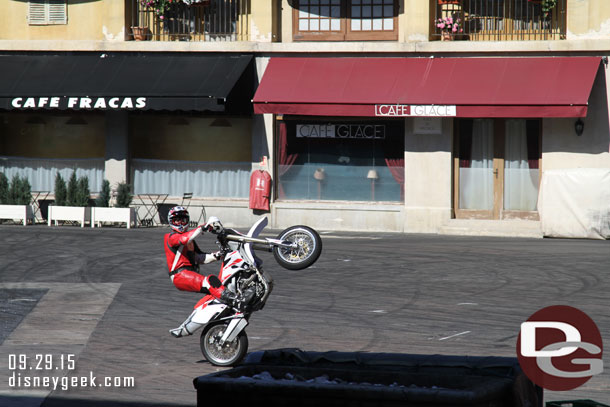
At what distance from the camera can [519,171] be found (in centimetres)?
2588

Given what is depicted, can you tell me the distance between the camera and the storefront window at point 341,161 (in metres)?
26.5

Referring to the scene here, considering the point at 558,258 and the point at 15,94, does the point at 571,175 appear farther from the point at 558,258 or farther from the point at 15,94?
the point at 15,94

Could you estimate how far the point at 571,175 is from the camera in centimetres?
2386

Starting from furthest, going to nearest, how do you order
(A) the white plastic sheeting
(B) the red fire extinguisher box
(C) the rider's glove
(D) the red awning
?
(B) the red fire extinguisher box
(D) the red awning
(A) the white plastic sheeting
(C) the rider's glove

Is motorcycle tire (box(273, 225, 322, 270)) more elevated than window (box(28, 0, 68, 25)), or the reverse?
window (box(28, 0, 68, 25))

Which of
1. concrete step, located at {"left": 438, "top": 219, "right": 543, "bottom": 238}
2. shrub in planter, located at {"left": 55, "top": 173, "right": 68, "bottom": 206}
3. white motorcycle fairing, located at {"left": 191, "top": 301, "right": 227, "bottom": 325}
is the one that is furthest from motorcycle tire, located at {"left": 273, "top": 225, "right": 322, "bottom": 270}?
shrub in planter, located at {"left": 55, "top": 173, "right": 68, "bottom": 206}

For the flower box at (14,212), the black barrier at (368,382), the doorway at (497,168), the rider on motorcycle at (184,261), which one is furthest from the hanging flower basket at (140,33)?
the black barrier at (368,382)

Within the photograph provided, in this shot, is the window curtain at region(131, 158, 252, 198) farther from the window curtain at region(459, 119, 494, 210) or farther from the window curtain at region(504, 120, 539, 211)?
the window curtain at region(504, 120, 539, 211)

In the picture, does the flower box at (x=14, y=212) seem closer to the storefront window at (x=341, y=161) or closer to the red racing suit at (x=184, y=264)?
the storefront window at (x=341, y=161)

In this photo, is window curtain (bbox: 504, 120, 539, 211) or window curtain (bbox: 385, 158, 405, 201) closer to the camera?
window curtain (bbox: 504, 120, 539, 211)

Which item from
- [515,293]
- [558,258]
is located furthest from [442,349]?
[558,258]

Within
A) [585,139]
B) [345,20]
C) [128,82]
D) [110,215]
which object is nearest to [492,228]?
[585,139]

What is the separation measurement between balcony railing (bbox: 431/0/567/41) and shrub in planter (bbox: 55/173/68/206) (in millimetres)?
10410

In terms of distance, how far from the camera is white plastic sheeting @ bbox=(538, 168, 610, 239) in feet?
77.4
